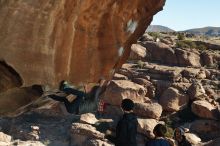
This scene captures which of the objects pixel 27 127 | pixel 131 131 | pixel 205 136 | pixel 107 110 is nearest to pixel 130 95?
pixel 107 110

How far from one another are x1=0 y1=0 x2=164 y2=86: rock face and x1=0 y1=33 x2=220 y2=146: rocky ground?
1606cm

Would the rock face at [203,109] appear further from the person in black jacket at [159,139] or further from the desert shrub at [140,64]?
the person in black jacket at [159,139]

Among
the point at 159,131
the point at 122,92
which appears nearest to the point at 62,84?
the point at 159,131

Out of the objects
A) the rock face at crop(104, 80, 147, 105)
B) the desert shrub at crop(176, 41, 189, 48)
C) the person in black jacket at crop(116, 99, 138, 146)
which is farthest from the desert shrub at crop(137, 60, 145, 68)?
the person in black jacket at crop(116, 99, 138, 146)

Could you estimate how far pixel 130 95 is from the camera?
106ft

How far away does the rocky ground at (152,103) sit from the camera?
85.2ft

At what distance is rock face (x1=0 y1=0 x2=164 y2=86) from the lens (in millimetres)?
4164

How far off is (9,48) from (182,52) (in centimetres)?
3603

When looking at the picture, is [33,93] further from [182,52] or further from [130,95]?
[182,52]

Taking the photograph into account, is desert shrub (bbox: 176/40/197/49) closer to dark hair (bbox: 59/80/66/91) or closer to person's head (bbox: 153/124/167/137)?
person's head (bbox: 153/124/167/137)

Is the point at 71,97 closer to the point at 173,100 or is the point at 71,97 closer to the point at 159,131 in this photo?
the point at 159,131

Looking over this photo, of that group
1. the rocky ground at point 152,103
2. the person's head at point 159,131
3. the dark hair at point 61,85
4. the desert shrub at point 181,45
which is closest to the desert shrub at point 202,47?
the rocky ground at point 152,103

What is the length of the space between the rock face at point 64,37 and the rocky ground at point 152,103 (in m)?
16.1

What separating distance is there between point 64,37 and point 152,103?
1104 inches
